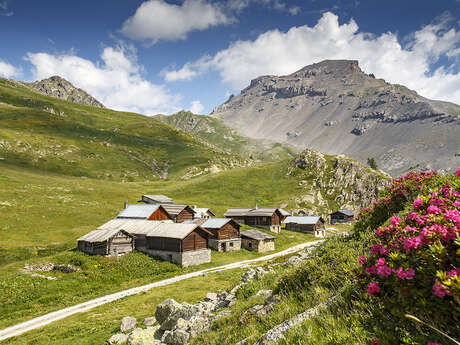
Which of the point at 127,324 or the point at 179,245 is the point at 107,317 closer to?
the point at 127,324

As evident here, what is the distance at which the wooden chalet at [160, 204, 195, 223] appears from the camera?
73.1 m

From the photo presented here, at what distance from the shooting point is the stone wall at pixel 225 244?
60.6 meters

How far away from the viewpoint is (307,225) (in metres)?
91.2

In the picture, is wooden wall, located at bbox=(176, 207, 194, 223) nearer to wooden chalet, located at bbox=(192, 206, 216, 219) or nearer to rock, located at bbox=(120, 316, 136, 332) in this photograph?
wooden chalet, located at bbox=(192, 206, 216, 219)

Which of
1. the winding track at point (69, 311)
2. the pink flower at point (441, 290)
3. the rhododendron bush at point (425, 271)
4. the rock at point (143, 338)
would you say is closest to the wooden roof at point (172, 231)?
the winding track at point (69, 311)

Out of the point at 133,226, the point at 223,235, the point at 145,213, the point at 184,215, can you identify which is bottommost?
the point at 223,235

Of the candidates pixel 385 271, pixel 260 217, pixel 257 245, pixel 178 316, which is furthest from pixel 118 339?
pixel 260 217

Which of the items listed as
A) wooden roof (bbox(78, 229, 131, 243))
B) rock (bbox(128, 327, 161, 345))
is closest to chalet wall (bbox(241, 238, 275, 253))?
wooden roof (bbox(78, 229, 131, 243))

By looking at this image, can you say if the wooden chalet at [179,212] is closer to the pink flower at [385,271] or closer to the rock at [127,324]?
the rock at [127,324]

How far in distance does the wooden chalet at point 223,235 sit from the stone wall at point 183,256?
941 centimetres

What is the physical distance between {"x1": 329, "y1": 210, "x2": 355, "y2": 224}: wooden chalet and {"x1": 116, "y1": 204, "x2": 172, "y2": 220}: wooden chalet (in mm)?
81034

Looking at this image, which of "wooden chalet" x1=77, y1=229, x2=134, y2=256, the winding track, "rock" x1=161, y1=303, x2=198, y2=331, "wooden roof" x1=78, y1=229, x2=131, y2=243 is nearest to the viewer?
"rock" x1=161, y1=303, x2=198, y2=331

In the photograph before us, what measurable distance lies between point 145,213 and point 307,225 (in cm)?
5468

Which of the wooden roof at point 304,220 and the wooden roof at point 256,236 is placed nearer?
the wooden roof at point 256,236
